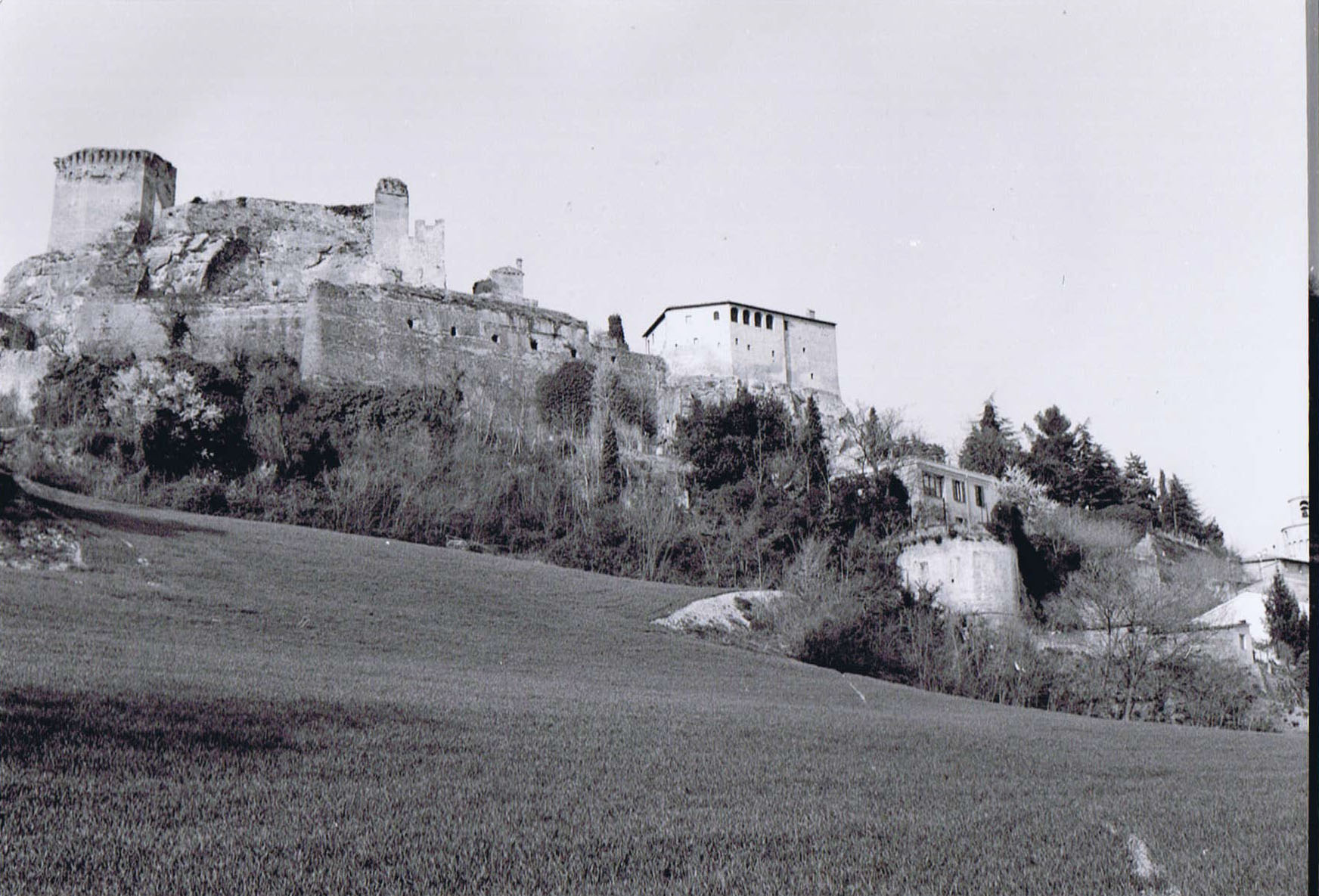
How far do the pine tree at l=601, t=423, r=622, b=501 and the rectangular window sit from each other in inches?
457

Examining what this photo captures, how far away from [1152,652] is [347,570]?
24433 millimetres

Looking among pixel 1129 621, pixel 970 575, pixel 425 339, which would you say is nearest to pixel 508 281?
pixel 425 339

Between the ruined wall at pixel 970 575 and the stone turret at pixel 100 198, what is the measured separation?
35730 millimetres

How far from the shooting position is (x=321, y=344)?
128 feet

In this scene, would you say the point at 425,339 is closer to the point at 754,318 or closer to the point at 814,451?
the point at 814,451

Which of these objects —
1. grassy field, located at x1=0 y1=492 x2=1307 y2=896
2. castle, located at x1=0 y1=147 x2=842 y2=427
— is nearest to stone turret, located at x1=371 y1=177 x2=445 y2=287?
castle, located at x1=0 y1=147 x2=842 y2=427

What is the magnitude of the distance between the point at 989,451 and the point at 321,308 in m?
34.4

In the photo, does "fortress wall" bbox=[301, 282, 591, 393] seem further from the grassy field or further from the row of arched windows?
the grassy field

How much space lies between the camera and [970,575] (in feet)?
120

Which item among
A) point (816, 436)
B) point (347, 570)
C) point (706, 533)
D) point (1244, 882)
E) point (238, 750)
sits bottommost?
point (1244, 882)

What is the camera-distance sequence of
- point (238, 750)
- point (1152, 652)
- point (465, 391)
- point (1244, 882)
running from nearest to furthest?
1. point (1244, 882)
2. point (238, 750)
3. point (1152, 652)
4. point (465, 391)

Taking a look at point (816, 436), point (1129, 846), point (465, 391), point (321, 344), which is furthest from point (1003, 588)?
point (1129, 846)

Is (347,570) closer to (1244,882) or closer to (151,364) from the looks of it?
(151,364)

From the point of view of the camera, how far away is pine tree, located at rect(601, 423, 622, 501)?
130 feet
